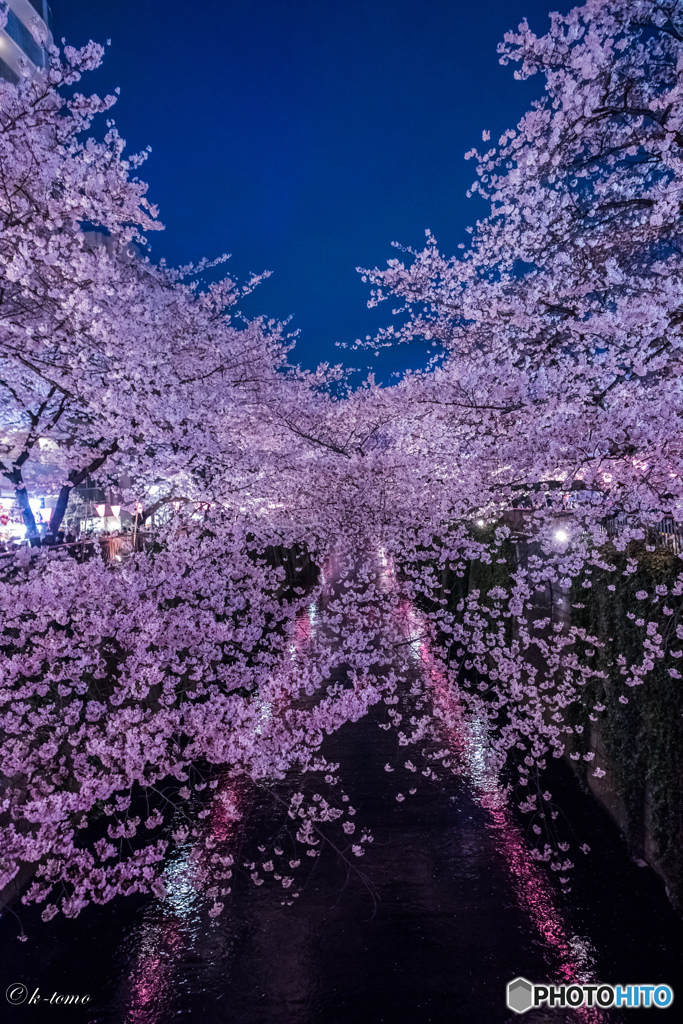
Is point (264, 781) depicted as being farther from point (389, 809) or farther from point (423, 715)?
point (423, 715)

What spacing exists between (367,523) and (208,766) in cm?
1247

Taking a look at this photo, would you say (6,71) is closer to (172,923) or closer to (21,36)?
(21,36)

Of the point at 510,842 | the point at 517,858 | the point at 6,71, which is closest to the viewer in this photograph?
the point at 517,858

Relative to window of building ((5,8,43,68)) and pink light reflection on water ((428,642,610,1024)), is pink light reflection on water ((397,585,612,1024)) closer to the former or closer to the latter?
pink light reflection on water ((428,642,610,1024))

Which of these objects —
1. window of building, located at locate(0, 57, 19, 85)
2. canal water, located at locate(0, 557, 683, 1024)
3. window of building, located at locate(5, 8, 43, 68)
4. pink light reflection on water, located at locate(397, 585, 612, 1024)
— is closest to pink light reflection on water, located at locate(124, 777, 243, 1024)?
canal water, located at locate(0, 557, 683, 1024)

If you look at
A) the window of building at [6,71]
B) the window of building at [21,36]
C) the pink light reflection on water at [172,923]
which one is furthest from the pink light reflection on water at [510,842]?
the window of building at [21,36]

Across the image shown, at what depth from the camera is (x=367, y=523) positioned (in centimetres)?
2175

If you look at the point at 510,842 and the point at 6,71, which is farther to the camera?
the point at 6,71

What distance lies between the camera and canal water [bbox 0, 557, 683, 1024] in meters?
5.73

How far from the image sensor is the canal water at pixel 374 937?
5.73 m

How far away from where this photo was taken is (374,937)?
6.50 metres

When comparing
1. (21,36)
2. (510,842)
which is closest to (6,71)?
(21,36)

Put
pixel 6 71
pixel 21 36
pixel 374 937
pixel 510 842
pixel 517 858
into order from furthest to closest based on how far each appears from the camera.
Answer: pixel 21 36 → pixel 6 71 → pixel 510 842 → pixel 517 858 → pixel 374 937

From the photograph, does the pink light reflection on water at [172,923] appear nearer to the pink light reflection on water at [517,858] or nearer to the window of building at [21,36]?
the pink light reflection on water at [517,858]
